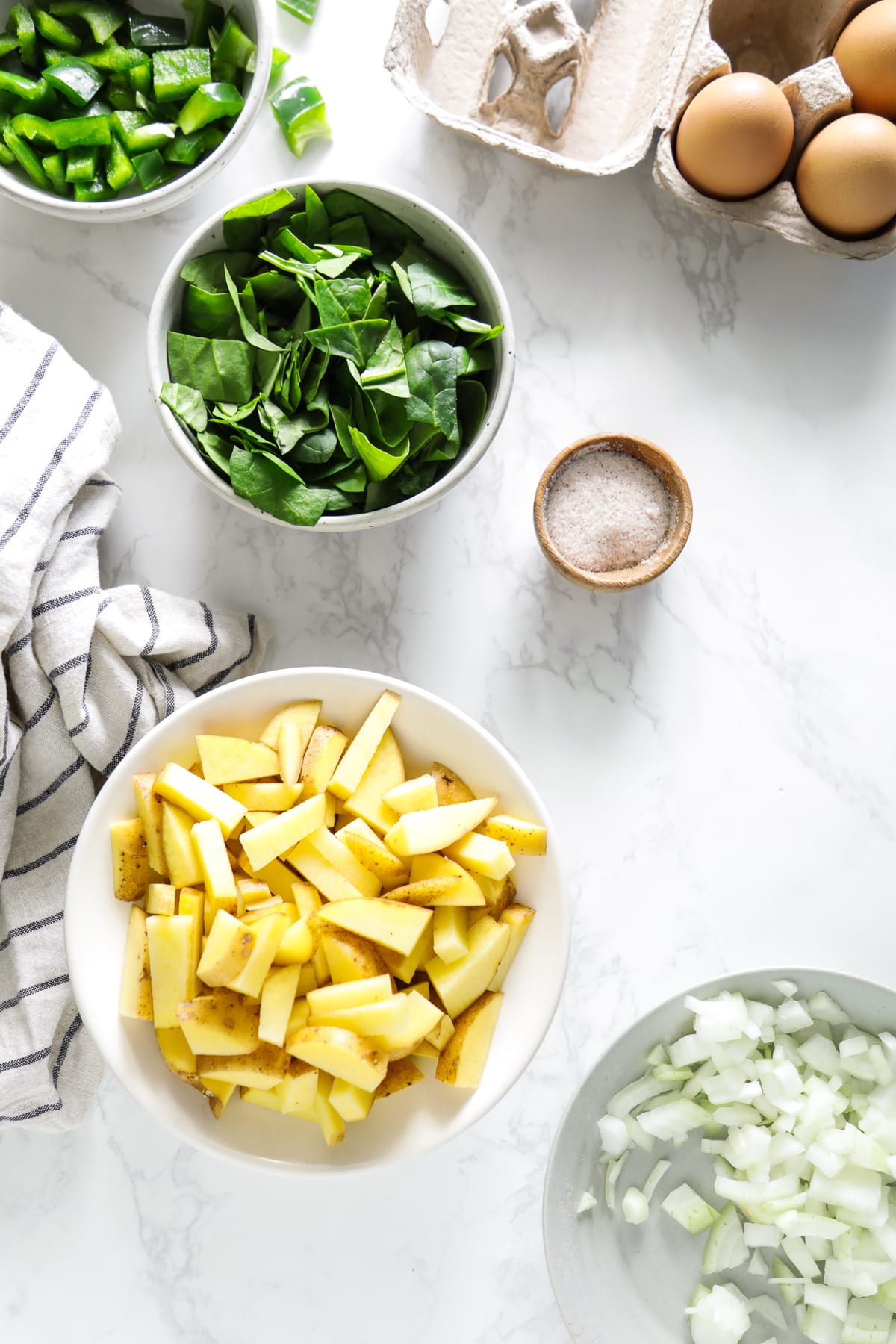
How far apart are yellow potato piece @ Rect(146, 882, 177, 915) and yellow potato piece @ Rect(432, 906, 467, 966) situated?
28 cm

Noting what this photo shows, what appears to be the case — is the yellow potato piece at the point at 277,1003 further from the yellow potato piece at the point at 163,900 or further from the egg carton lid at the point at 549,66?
the egg carton lid at the point at 549,66

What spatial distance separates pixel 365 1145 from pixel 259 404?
830 mm

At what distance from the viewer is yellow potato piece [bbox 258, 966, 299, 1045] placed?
1.06m

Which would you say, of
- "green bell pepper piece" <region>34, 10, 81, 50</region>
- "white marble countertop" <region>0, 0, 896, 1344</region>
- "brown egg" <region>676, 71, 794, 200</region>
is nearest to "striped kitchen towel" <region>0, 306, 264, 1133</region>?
"white marble countertop" <region>0, 0, 896, 1344</region>

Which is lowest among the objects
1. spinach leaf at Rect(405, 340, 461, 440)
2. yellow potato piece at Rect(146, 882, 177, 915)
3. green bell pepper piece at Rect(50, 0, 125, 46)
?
yellow potato piece at Rect(146, 882, 177, 915)

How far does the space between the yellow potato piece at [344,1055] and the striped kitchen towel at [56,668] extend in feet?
1.24

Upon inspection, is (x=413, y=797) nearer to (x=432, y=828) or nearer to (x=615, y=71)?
(x=432, y=828)

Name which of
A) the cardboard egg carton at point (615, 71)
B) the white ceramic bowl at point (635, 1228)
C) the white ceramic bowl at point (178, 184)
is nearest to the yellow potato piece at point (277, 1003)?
the white ceramic bowl at point (635, 1228)

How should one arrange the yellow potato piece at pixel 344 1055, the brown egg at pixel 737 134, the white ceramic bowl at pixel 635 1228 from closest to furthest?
the yellow potato piece at pixel 344 1055 < the brown egg at pixel 737 134 < the white ceramic bowl at pixel 635 1228

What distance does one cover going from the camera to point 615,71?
4.28ft

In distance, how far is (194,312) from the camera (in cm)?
116

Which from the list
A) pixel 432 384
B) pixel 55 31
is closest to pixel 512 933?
pixel 432 384

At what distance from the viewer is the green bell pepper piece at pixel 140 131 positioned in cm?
116

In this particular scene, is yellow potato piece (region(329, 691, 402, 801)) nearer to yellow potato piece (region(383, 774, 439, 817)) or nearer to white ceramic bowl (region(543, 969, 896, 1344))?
yellow potato piece (region(383, 774, 439, 817))
